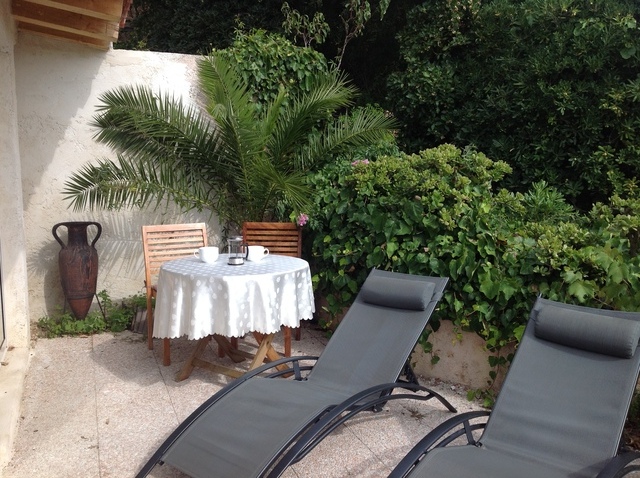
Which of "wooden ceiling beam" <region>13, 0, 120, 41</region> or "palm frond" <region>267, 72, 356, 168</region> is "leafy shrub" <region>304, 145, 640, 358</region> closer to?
"palm frond" <region>267, 72, 356, 168</region>

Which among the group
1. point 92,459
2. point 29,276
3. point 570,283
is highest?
point 570,283

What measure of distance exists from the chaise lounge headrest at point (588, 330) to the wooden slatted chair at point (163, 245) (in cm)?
360

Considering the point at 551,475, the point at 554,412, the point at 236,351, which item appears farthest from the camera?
the point at 236,351

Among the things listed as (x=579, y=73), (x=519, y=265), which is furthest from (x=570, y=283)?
(x=579, y=73)

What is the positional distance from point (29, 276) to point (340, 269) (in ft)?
10.9

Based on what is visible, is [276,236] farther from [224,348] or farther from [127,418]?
[127,418]

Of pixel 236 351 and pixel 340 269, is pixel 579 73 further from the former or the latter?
pixel 236 351

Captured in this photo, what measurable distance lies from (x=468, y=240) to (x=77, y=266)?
12.7ft

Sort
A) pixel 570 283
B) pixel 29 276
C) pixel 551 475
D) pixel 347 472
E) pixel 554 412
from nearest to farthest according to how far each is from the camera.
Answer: pixel 551 475 < pixel 554 412 < pixel 347 472 < pixel 570 283 < pixel 29 276

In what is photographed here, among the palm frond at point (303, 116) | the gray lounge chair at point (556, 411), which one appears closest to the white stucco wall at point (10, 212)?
the palm frond at point (303, 116)

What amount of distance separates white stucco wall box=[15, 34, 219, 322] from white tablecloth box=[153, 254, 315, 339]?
2.38 metres

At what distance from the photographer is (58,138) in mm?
6109

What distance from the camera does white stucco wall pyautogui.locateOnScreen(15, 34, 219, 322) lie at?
600 centimetres

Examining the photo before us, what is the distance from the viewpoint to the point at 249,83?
6805 millimetres
